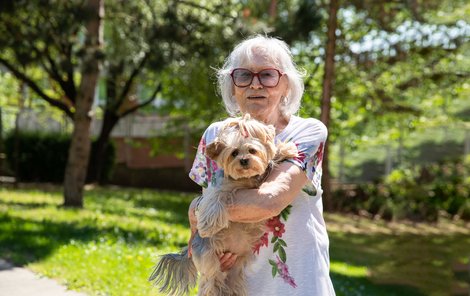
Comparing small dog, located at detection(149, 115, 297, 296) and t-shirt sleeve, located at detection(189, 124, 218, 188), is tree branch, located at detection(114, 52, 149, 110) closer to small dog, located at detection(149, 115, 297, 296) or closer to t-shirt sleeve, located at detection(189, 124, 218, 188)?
t-shirt sleeve, located at detection(189, 124, 218, 188)

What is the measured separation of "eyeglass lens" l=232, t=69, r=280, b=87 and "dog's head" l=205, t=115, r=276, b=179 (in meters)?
0.25

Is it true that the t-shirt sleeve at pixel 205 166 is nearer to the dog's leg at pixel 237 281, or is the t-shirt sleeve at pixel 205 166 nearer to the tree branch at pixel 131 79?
the dog's leg at pixel 237 281

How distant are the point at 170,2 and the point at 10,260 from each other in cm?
780

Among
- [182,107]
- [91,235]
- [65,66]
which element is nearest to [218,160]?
[91,235]

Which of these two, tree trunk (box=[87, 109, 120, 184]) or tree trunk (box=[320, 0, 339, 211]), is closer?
tree trunk (box=[320, 0, 339, 211])

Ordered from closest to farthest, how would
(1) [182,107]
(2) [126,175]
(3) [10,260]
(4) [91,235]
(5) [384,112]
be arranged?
(3) [10,260]
(4) [91,235]
(5) [384,112]
(1) [182,107]
(2) [126,175]

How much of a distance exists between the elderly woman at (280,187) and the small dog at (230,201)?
0.04m

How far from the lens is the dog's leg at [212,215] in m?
2.52

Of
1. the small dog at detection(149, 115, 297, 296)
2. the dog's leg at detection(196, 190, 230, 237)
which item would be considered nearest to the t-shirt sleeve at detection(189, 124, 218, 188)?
the small dog at detection(149, 115, 297, 296)

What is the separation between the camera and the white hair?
280 centimetres

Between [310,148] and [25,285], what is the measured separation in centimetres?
437

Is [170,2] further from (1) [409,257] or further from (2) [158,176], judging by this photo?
(2) [158,176]

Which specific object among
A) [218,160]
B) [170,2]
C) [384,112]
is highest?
[170,2]

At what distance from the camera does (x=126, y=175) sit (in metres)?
23.3
